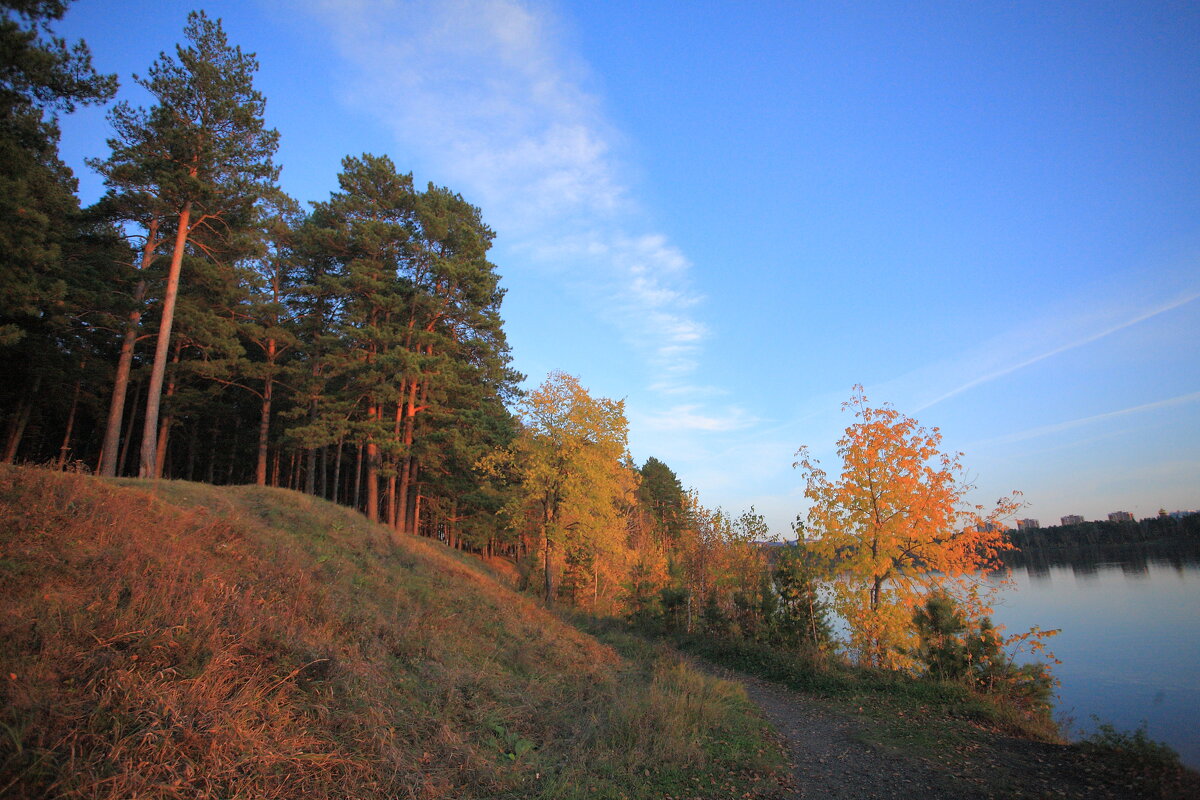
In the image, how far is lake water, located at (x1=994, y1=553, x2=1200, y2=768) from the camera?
39.4ft

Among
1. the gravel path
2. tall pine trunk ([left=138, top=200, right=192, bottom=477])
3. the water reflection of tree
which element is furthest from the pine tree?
the water reflection of tree

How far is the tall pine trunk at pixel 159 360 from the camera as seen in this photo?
593 inches

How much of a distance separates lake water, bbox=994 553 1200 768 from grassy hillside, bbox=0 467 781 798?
792 centimetres

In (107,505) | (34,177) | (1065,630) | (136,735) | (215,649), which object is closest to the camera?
(136,735)

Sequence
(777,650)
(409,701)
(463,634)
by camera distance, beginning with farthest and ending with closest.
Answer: (777,650) < (463,634) < (409,701)

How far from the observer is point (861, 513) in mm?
13156

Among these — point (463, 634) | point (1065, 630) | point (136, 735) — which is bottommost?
point (1065, 630)

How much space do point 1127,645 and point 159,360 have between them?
3412cm

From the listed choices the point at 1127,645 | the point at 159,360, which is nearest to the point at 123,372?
the point at 159,360

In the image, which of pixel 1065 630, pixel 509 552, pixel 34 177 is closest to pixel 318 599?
pixel 34 177

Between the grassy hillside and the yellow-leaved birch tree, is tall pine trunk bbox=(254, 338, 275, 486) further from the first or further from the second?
the grassy hillside

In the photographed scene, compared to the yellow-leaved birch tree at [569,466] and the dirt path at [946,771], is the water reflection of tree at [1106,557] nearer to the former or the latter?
the yellow-leaved birch tree at [569,466]

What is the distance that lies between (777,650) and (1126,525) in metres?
86.4

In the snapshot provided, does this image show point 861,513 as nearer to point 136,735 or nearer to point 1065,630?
point 136,735
